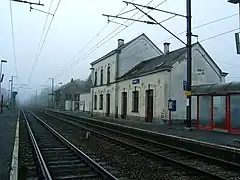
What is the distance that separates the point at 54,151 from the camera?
13.0 metres

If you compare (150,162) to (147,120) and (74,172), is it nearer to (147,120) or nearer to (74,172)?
(74,172)

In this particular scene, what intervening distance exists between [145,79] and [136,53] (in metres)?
11.0

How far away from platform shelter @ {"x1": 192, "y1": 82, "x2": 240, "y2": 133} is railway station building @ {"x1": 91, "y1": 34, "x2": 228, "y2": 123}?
4615mm

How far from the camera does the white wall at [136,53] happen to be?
40.3m

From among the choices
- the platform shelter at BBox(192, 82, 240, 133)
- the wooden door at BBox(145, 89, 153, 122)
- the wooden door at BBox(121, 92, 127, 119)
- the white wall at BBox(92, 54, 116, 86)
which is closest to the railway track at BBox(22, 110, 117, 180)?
Answer: the platform shelter at BBox(192, 82, 240, 133)

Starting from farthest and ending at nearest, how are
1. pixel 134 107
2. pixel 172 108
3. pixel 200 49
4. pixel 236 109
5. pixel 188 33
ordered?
pixel 134 107 → pixel 200 49 → pixel 172 108 → pixel 188 33 → pixel 236 109

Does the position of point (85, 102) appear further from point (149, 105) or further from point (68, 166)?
point (68, 166)

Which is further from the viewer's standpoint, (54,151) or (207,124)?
(207,124)

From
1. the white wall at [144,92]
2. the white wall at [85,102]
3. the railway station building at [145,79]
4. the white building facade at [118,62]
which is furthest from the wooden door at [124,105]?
the white wall at [85,102]

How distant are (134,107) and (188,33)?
50.0ft

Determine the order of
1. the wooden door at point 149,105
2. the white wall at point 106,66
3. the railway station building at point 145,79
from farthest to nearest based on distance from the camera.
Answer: the white wall at point 106,66 < the wooden door at point 149,105 < the railway station building at point 145,79

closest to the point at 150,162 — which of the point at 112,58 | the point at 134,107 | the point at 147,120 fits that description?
the point at 147,120

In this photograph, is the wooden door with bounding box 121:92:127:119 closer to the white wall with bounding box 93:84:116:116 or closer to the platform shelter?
the white wall with bounding box 93:84:116:116

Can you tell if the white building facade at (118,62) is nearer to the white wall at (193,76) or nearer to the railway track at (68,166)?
the white wall at (193,76)
